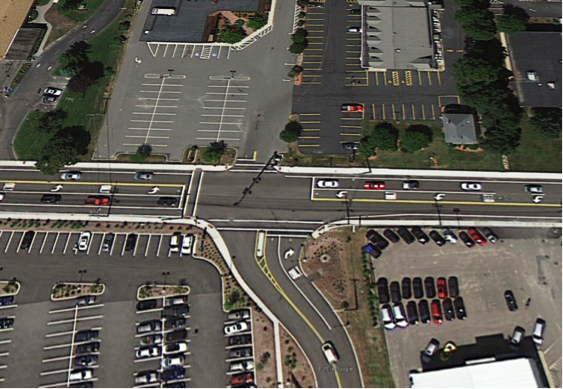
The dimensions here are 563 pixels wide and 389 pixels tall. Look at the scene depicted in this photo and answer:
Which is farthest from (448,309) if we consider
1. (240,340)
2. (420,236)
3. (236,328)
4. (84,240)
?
(84,240)

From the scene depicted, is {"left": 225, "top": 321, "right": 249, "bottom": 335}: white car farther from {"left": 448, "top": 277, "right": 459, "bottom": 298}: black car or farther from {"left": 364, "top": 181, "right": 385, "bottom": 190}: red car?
{"left": 448, "top": 277, "right": 459, "bottom": 298}: black car

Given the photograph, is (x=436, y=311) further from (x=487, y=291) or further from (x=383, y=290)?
(x=487, y=291)

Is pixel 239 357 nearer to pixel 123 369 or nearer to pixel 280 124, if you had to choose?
pixel 123 369

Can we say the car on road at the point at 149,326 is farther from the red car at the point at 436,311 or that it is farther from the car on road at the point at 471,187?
the car on road at the point at 471,187

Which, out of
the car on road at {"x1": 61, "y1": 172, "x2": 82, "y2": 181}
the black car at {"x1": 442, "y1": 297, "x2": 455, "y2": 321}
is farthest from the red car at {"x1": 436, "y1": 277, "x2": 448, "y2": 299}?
the car on road at {"x1": 61, "y1": 172, "x2": 82, "y2": 181}

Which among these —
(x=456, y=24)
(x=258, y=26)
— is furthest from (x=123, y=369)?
(x=456, y=24)

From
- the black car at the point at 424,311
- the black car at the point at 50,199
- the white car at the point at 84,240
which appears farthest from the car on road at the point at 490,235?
the black car at the point at 50,199
